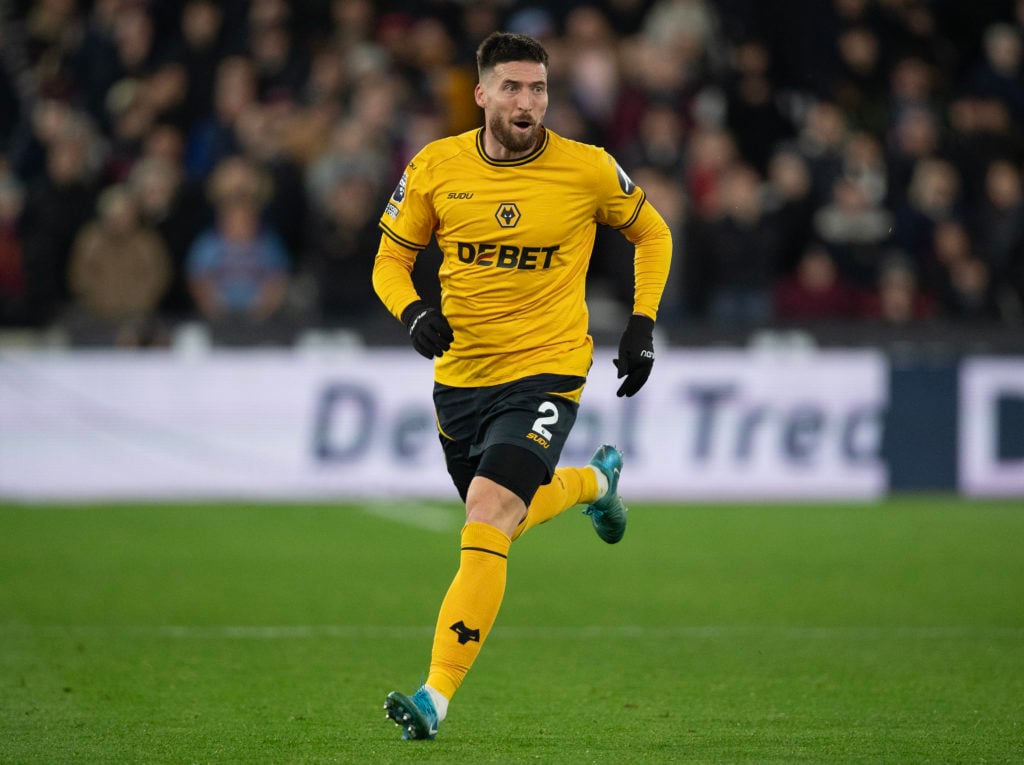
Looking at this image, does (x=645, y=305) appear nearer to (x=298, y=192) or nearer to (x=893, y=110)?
(x=298, y=192)

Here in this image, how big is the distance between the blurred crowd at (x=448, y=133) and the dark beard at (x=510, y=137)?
7793mm

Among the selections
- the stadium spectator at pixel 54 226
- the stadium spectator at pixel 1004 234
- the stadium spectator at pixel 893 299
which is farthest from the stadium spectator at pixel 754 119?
the stadium spectator at pixel 54 226

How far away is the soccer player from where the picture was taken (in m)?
5.87

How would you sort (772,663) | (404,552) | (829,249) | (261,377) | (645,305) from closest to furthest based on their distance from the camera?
1. (645,305)
2. (772,663)
3. (404,552)
4. (261,377)
5. (829,249)

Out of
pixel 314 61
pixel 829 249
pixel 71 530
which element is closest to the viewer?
pixel 71 530

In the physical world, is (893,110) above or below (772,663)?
above

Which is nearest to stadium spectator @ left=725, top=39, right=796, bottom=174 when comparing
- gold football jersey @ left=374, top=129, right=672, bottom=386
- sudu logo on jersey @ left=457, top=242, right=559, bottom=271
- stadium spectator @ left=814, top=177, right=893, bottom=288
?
stadium spectator @ left=814, top=177, right=893, bottom=288

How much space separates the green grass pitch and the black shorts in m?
0.88

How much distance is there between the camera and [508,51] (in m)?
5.84

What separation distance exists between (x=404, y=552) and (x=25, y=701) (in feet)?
15.9

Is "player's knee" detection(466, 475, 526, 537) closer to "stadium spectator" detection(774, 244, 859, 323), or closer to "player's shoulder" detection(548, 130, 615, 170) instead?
"player's shoulder" detection(548, 130, 615, 170)

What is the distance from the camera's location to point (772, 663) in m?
7.20

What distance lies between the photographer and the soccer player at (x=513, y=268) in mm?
5871

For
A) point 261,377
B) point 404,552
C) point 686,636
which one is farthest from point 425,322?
point 261,377
